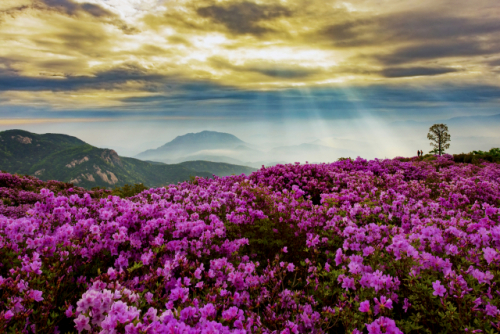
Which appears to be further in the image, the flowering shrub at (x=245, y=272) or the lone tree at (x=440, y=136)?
the lone tree at (x=440, y=136)

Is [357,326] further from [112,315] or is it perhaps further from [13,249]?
[13,249]

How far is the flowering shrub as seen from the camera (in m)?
2.94

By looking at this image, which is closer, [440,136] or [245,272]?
[245,272]

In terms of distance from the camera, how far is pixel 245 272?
13.5ft

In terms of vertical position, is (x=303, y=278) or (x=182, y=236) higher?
(x=182, y=236)

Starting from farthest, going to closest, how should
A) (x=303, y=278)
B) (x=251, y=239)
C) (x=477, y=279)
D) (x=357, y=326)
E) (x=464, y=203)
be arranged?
(x=464, y=203) < (x=251, y=239) < (x=303, y=278) < (x=477, y=279) < (x=357, y=326)

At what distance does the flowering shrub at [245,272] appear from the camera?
9.65ft

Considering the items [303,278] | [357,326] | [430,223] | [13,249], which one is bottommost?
[303,278]

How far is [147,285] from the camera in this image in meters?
3.66

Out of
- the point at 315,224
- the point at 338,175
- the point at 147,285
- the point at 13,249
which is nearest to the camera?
the point at 147,285

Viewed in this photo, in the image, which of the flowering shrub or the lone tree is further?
the lone tree

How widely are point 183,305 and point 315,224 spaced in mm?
3948

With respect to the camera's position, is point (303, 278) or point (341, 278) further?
point (303, 278)

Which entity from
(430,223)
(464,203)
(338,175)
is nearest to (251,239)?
(430,223)
